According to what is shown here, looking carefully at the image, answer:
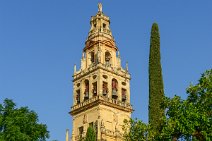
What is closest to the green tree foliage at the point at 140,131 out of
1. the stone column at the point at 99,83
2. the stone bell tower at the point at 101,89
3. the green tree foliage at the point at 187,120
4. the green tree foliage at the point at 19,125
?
the green tree foliage at the point at 187,120

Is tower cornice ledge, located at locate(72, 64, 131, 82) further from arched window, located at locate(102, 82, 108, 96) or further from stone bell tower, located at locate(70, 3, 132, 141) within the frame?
arched window, located at locate(102, 82, 108, 96)

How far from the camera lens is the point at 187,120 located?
A: 36250 mm

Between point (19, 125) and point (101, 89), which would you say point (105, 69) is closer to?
point (101, 89)

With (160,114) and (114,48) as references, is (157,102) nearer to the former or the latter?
(160,114)

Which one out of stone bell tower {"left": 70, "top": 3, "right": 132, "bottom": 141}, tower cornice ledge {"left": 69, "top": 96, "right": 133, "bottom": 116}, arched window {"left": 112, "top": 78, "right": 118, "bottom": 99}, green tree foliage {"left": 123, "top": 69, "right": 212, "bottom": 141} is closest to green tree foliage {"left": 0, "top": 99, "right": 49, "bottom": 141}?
green tree foliage {"left": 123, "top": 69, "right": 212, "bottom": 141}

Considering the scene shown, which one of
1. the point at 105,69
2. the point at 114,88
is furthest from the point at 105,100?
the point at 105,69

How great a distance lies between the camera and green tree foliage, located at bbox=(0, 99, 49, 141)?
44531 mm

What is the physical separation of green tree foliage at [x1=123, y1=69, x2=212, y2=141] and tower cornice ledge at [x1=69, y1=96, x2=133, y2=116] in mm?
33633

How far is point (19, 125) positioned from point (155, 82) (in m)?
14.0

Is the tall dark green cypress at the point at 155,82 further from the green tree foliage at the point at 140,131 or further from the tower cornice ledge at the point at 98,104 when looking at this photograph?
the tower cornice ledge at the point at 98,104

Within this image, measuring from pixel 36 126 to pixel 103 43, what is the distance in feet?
122

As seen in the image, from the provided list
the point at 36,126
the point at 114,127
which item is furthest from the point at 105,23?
the point at 36,126

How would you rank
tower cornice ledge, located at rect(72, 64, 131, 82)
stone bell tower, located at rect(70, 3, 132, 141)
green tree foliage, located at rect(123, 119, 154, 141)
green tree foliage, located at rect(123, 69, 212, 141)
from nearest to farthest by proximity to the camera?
green tree foliage, located at rect(123, 69, 212, 141)
green tree foliage, located at rect(123, 119, 154, 141)
stone bell tower, located at rect(70, 3, 132, 141)
tower cornice ledge, located at rect(72, 64, 131, 82)

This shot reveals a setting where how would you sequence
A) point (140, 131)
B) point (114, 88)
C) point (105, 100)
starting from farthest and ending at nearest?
point (114, 88), point (105, 100), point (140, 131)
